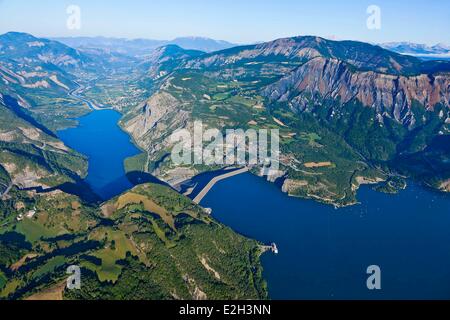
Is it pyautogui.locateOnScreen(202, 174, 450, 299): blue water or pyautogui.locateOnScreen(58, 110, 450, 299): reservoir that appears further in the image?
pyautogui.locateOnScreen(58, 110, 450, 299): reservoir

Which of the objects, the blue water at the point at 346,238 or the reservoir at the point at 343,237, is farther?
the reservoir at the point at 343,237

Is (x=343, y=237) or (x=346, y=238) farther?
(x=343, y=237)

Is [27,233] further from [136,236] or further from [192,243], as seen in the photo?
[192,243]

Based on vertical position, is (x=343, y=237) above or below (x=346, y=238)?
above
